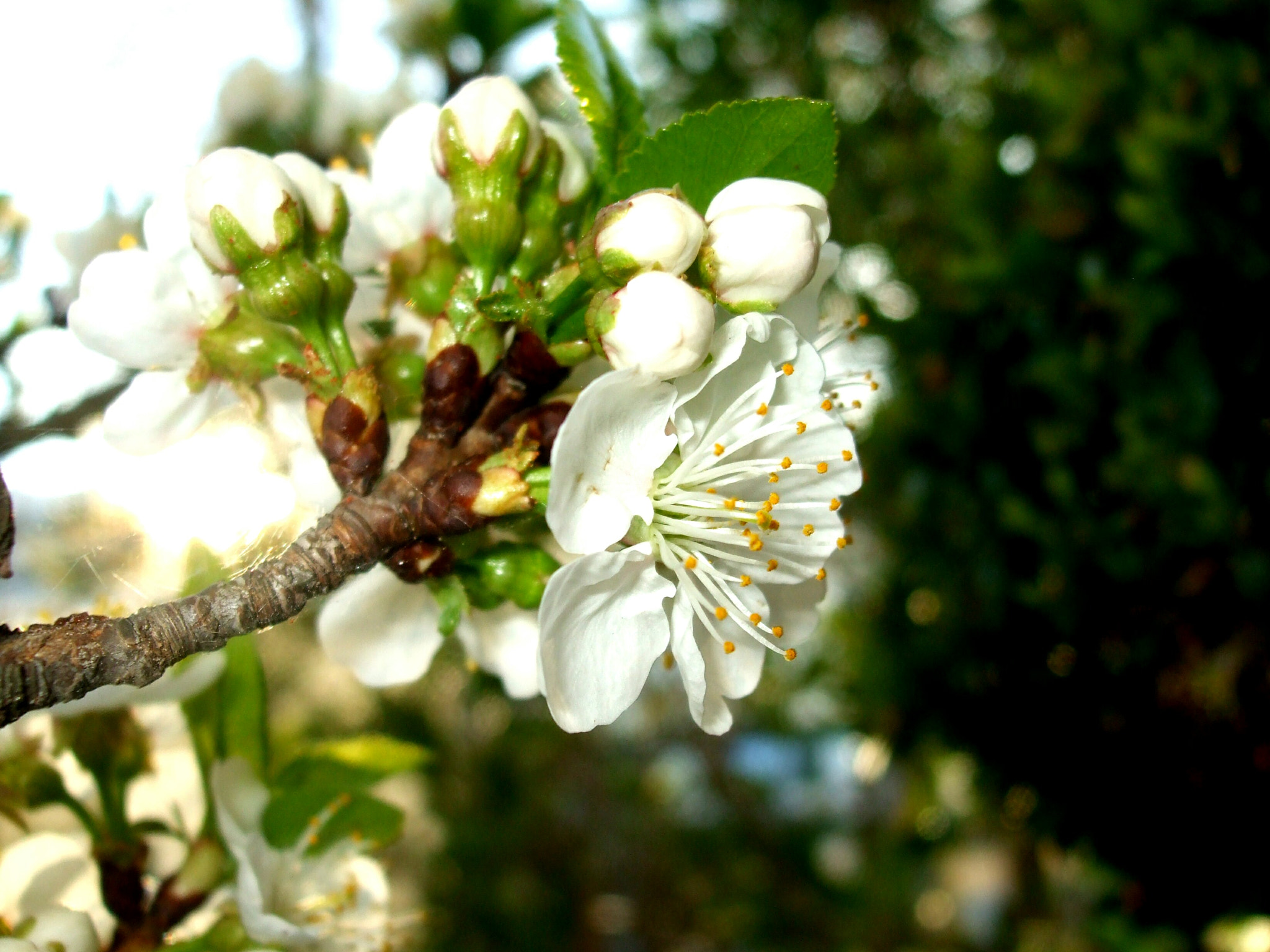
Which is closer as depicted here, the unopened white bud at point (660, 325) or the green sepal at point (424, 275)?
the unopened white bud at point (660, 325)

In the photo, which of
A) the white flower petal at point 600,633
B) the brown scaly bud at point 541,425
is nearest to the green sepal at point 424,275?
the brown scaly bud at point 541,425

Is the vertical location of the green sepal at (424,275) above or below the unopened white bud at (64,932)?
above

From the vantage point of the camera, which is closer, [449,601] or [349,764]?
[449,601]

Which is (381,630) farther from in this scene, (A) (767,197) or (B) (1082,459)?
(B) (1082,459)

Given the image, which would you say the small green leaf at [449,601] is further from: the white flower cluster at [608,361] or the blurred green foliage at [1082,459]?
the blurred green foliage at [1082,459]

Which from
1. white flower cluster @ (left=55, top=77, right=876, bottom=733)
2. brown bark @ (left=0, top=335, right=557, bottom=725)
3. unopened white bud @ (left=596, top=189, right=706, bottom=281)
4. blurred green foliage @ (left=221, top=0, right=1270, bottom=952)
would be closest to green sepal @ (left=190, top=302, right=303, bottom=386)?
white flower cluster @ (left=55, top=77, right=876, bottom=733)

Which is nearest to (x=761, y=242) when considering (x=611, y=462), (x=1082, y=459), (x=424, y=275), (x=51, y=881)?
(x=611, y=462)

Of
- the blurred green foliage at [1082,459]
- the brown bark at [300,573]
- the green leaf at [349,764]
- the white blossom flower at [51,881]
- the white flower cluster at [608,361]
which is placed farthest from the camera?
the blurred green foliage at [1082,459]
